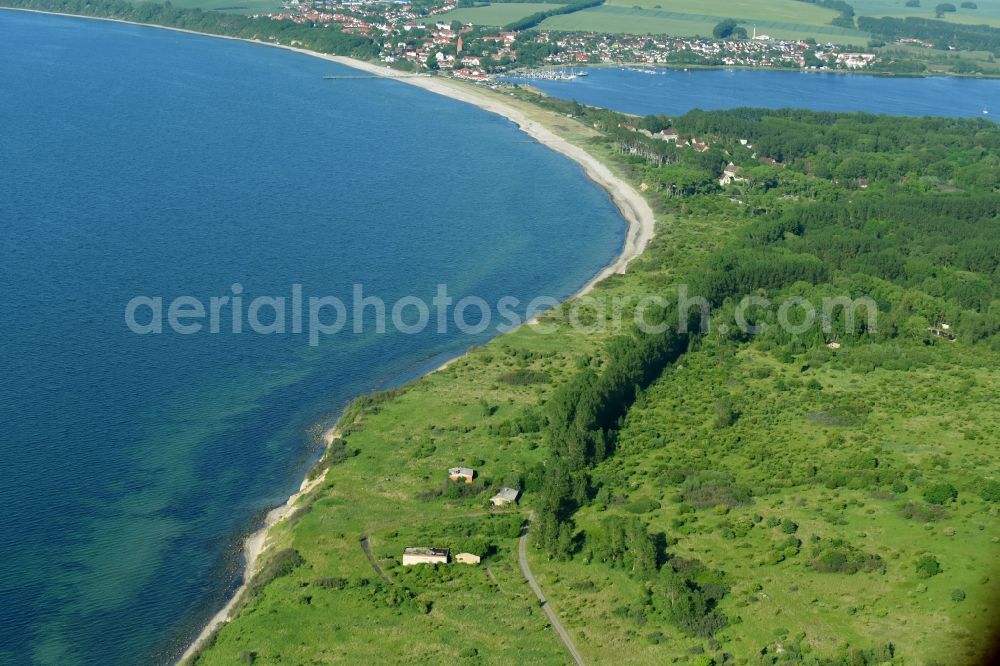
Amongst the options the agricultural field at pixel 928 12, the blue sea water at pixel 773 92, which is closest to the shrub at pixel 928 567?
the blue sea water at pixel 773 92

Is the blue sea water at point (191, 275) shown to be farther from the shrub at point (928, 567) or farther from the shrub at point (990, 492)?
the shrub at point (990, 492)

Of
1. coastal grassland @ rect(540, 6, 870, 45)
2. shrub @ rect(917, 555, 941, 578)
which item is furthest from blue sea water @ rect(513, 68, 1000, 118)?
shrub @ rect(917, 555, 941, 578)

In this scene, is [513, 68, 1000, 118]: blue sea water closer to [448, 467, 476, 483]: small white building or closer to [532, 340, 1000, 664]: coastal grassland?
[532, 340, 1000, 664]: coastal grassland

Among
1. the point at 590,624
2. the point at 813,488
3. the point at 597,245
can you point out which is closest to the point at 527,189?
the point at 597,245

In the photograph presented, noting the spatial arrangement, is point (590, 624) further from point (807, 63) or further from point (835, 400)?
point (807, 63)

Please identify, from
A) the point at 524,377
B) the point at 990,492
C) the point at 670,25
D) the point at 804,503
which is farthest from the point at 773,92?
the point at 804,503

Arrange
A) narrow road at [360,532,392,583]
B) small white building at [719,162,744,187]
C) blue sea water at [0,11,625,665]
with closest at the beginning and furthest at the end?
1. narrow road at [360,532,392,583]
2. blue sea water at [0,11,625,665]
3. small white building at [719,162,744,187]
